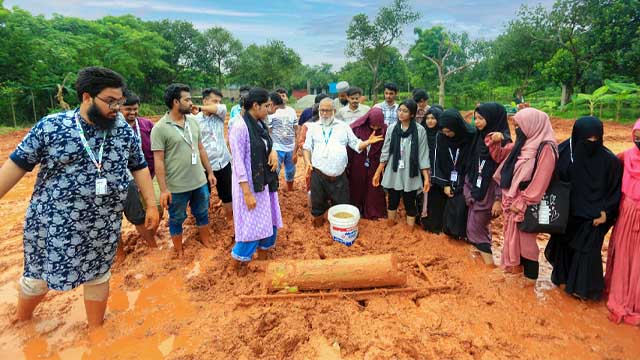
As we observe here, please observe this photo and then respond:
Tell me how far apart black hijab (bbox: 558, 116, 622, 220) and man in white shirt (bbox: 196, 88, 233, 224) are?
142 inches

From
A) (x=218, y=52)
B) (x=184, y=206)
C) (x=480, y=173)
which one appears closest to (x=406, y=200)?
(x=480, y=173)

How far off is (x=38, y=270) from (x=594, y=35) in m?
22.8

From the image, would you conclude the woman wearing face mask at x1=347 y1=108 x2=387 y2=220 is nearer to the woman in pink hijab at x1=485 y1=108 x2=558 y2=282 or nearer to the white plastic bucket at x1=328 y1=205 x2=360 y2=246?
the white plastic bucket at x1=328 y1=205 x2=360 y2=246

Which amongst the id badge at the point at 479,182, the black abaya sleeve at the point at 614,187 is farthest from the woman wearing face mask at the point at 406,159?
the black abaya sleeve at the point at 614,187

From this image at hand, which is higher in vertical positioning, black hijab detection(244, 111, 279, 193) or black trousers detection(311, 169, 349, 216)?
black hijab detection(244, 111, 279, 193)

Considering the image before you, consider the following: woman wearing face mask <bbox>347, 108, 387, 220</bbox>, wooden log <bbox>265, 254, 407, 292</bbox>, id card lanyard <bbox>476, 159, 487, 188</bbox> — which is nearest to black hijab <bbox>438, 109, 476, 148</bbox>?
id card lanyard <bbox>476, 159, 487, 188</bbox>

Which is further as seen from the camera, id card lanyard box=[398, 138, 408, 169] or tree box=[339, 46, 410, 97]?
tree box=[339, 46, 410, 97]

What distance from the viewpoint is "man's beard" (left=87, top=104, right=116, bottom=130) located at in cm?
235

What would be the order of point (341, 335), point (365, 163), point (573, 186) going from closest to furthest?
point (341, 335)
point (573, 186)
point (365, 163)

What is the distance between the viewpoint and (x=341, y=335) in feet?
8.95


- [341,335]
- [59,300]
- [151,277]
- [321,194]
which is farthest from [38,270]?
[321,194]

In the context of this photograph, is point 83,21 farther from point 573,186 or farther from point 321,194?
point 573,186

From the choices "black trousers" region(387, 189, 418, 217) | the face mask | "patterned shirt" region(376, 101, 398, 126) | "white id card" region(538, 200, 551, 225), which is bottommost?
"black trousers" region(387, 189, 418, 217)

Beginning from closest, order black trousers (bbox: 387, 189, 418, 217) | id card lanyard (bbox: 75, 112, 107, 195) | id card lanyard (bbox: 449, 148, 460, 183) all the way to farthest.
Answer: id card lanyard (bbox: 75, 112, 107, 195) < id card lanyard (bbox: 449, 148, 460, 183) < black trousers (bbox: 387, 189, 418, 217)
